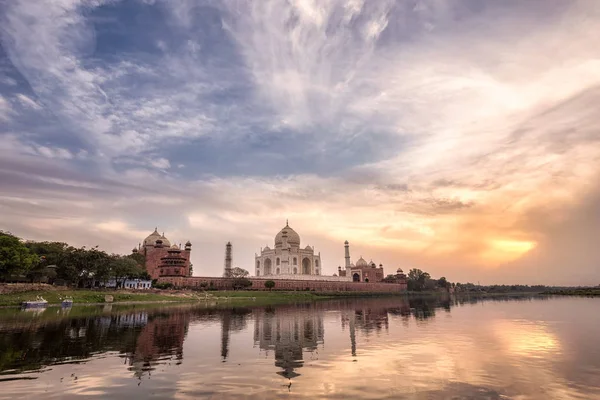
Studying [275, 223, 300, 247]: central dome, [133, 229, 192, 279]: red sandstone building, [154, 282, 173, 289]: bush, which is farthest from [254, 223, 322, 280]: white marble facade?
[154, 282, 173, 289]: bush

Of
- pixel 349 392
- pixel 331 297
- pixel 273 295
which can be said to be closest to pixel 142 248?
pixel 273 295

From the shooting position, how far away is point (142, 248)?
107 meters

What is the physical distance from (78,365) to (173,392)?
668 centimetres

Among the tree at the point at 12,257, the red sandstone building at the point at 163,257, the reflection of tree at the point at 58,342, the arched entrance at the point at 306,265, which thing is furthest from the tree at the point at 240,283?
the reflection of tree at the point at 58,342

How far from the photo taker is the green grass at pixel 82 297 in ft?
160

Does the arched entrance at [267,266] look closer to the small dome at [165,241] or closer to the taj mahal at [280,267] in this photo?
the taj mahal at [280,267]

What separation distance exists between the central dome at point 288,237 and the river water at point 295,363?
95.6 meters

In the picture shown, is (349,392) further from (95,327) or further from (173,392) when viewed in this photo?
(95,327)

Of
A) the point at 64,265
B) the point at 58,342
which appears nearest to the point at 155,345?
the point at 58,342

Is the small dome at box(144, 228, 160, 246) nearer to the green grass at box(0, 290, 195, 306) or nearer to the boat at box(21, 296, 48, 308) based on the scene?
the green grass at box(0, 290, 195, 306)

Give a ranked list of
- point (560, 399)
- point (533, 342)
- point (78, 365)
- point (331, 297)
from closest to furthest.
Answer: point (560, 399) < point (78, 365) < point (533, 342) < point (331, 297)

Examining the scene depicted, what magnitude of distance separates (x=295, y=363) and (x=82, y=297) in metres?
50.4

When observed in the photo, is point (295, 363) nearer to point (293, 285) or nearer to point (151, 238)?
point (293, 285)

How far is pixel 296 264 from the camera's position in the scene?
120875mm
